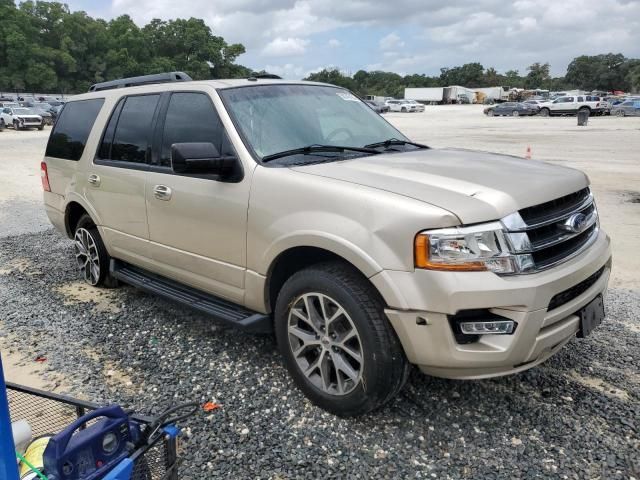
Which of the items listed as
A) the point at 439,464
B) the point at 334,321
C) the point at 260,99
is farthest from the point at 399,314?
the point at 260,99

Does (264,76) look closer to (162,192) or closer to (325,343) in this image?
(162,192)

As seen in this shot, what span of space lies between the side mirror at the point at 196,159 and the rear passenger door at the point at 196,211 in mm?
153

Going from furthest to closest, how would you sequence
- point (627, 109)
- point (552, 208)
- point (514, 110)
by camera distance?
point (514, 110)
point (627, 109)
point (552, 208)

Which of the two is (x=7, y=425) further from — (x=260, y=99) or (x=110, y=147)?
(x=110, y=147)

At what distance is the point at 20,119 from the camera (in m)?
33.5

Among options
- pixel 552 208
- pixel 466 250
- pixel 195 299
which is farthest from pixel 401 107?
pixel 466 250

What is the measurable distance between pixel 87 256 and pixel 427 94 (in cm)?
9501

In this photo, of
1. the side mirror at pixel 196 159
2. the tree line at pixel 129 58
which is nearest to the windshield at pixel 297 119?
the side mirror at pixel 196 159

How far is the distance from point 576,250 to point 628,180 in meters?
10.7

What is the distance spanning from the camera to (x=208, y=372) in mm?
3613

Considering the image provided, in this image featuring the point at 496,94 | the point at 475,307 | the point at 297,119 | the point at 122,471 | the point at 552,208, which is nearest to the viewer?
the point at 122,471

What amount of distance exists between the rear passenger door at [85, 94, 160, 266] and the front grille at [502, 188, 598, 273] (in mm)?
2835

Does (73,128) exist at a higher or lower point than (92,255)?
higher

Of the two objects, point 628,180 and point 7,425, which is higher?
point 7,425
